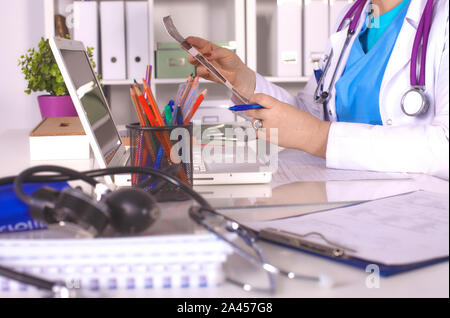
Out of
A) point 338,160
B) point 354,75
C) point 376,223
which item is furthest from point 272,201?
point 354,75

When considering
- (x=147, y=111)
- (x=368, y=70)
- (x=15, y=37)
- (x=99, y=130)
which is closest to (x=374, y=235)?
(x=147, y=111)

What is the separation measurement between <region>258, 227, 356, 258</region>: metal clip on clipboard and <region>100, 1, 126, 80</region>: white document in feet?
6.15

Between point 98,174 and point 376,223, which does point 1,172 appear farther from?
point 376,223

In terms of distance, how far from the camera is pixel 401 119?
3.89 ft

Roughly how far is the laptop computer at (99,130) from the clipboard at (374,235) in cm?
27

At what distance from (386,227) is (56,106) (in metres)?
1.28

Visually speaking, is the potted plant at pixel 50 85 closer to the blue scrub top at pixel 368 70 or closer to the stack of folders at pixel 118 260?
the blue scrub top at pixel 368 70

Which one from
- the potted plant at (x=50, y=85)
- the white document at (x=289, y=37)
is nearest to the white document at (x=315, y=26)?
the white document at (x=289, y=37)

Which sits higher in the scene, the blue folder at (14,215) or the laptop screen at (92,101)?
the laptop screen at (92,101)

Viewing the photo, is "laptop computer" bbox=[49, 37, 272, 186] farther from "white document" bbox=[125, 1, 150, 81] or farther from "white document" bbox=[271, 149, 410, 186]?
"white document" bbox=[125, 1, 150, 81]

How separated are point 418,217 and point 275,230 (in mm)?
160

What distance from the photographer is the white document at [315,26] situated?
2264mm

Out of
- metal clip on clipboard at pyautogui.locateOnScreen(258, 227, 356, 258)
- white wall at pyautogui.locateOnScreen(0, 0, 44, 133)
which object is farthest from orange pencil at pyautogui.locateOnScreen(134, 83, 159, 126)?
white wall at pyautogui.locateOnScreen(0, 0, 44, 133)
